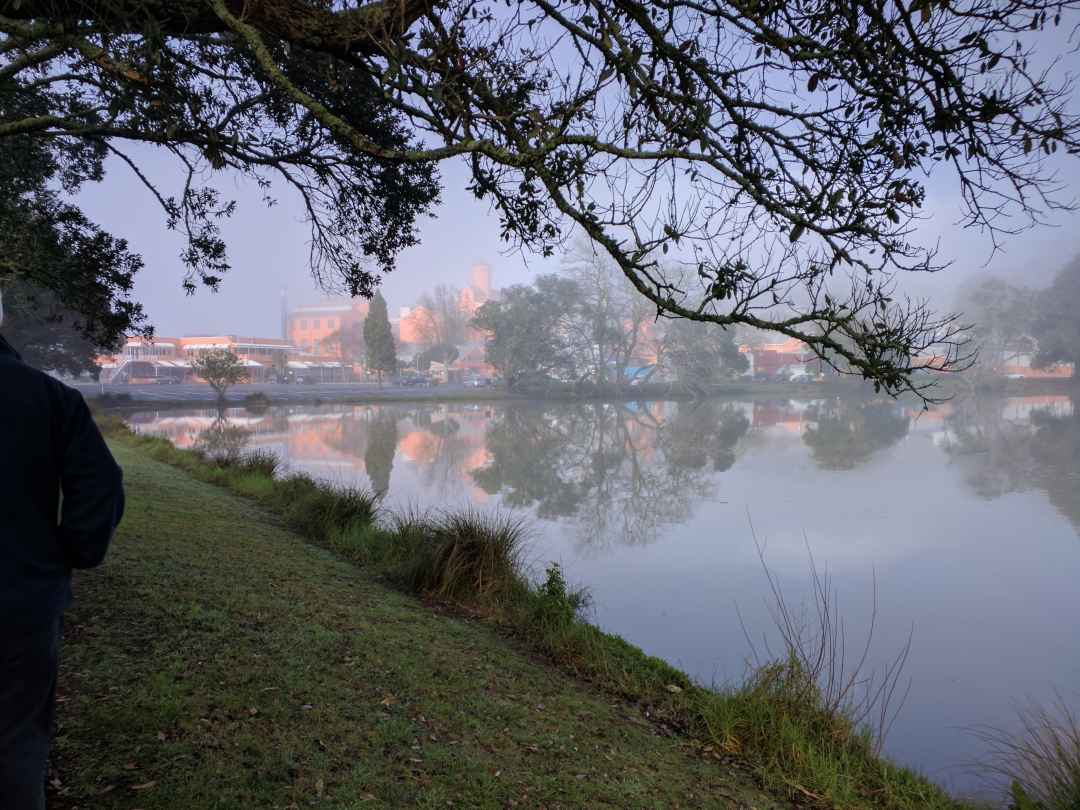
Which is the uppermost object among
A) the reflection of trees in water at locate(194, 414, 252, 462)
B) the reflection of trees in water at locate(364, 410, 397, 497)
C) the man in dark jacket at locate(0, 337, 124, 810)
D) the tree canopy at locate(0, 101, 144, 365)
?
the tree canopy at locate(0, 101, 144, 365)

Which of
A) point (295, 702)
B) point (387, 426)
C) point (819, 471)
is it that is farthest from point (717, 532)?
point (387, 426)

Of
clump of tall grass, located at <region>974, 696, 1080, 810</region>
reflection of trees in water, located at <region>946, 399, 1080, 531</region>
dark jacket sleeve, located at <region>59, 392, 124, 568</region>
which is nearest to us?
dark jacket sleeve, located at <region>59, 392, 124, 568</region>

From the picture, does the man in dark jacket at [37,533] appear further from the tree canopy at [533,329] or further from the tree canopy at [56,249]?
the tree canopy at [533,329]

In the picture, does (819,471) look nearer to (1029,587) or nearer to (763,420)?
(1029,587)

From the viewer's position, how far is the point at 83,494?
63.2 inches

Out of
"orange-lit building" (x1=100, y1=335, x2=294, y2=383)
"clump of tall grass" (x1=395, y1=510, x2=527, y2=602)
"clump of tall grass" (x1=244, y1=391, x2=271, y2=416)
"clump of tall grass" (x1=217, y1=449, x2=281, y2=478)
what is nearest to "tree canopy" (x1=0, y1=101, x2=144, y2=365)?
"clump of tall grass" (x1=395, y1=510, x2=527, y2=602)

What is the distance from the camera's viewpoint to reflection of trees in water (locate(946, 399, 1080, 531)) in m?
12.2

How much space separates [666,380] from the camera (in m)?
41.9

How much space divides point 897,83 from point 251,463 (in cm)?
1103

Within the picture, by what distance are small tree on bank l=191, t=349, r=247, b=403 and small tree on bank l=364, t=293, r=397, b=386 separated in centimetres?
1237

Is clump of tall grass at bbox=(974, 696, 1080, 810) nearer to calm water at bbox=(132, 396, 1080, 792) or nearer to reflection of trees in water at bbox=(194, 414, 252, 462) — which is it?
calm water at bbox=(132, 396, 1080, 792)

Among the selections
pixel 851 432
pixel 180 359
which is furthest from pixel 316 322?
pixel 851 432

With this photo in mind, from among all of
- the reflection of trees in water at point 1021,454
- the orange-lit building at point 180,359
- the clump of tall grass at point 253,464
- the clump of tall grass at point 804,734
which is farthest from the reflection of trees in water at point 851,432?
the orange-lit building at point 180,359

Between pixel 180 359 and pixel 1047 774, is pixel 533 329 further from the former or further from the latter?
pixel 180 359
